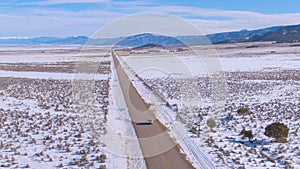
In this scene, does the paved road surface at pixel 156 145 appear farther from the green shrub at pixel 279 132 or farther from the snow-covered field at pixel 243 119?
the green shrub at pixel 279 132

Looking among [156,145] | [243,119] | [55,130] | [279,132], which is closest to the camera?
[156,145]

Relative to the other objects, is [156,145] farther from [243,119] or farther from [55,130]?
[243,119]

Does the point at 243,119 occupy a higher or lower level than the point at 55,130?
lower

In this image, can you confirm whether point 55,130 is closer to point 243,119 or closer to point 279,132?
point 243,119

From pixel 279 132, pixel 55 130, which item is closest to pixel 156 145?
pixel 279 132

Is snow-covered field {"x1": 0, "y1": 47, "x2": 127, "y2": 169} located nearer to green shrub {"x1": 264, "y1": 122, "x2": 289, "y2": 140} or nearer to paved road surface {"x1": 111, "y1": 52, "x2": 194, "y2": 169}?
paved road surface {"x1": 111, "y1": 52, "x2": 194, "y2": 169}

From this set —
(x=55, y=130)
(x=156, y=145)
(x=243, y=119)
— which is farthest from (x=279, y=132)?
(x=55, y=130)

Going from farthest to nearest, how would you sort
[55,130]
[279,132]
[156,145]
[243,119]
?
[243,119], [55,130], [279,132], [156,145]

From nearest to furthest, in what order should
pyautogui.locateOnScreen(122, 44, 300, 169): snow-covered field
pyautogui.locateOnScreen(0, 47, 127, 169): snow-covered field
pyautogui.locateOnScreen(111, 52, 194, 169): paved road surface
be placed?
pyautogui.locateOnScreen(111, 52, 194, 169): paved road surface < pyautogui.locateOnScreen(0, 47, 127, 169): snow-covered field < pyautogui.locateOnScreen(122, 44, 300, 169): snow-covered field

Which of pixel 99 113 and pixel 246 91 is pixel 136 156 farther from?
pixel 246 91

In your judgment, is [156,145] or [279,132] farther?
A: [279,132]

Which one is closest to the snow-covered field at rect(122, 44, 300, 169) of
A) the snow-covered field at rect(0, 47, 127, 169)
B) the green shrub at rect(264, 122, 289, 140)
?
the green shrub at rect(264, 122, 289, 140)
